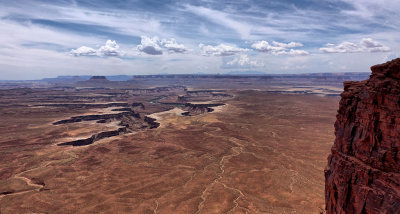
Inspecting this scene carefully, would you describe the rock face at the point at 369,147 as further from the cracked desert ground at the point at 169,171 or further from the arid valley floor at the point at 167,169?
the arid valley floor at the point at 167,169

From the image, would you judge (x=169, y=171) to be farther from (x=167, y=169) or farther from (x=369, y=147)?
(x=369, y=147)

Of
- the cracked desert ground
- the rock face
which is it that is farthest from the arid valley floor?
the rock face

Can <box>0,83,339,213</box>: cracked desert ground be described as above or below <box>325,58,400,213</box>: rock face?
below

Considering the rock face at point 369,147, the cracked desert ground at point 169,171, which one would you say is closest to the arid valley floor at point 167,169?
the cracked desert ground at point 169,171

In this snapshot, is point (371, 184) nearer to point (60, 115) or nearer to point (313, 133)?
point (313, 133)

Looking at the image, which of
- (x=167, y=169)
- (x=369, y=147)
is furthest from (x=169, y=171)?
(x=369, y=147)

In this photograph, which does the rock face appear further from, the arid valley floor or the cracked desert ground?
the arid valley floor

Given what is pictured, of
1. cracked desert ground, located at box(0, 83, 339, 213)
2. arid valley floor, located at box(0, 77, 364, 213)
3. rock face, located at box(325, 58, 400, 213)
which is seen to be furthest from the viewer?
arid valley floor, located at box(0, 77, 364, 213)
